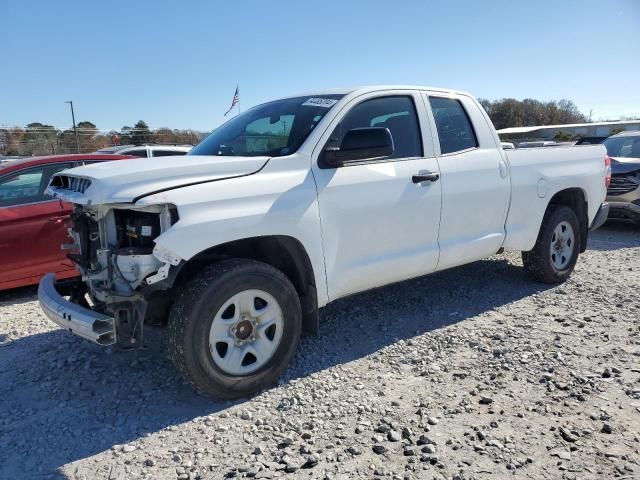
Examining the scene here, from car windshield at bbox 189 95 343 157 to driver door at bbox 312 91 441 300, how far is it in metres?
0.19

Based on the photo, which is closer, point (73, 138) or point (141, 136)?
point (73, 138)

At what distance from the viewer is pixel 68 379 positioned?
150 inches

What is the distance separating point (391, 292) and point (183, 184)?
2966mm

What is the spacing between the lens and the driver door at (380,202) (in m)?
3.78

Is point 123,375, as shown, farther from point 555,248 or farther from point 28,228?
point 555,248

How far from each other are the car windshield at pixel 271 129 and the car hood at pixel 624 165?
7.44m

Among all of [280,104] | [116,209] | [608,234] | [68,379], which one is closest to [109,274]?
[116,209]

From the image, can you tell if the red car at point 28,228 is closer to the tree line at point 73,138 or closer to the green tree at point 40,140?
the tree line at point 73,138

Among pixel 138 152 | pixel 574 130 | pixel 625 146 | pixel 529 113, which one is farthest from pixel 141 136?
pixel 529 113

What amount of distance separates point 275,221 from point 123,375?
1640mm

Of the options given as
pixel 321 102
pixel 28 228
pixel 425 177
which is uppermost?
pixel 321 102

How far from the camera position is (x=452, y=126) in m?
4.78

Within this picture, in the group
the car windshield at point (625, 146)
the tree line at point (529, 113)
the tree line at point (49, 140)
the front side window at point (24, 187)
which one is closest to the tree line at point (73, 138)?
the tree line at point (49, 140)

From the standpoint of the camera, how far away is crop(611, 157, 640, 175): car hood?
30.8ft
